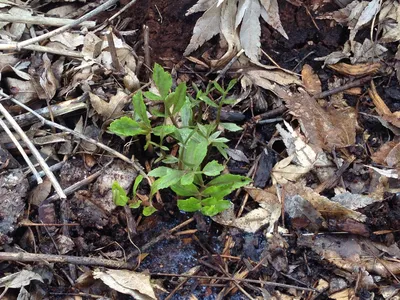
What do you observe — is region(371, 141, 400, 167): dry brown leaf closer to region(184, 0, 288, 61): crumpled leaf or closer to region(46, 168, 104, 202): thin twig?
region(184, 0, 288, 61): crumpled leaf

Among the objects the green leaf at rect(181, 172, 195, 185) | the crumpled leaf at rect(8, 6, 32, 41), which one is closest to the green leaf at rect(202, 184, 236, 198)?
the green leaf at rect(181, 172, 195, 185)

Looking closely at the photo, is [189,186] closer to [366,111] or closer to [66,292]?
[66,292]

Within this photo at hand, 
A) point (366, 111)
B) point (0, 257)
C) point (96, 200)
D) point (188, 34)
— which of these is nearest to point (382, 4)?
point (366, 111)

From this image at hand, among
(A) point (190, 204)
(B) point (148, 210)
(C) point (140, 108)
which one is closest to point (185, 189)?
(A) point (190, 204)

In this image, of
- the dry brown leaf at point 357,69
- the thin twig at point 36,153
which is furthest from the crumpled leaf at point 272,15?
the thin twig at point 36,153

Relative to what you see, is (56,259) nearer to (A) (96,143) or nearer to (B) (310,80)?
(A) (96,143)

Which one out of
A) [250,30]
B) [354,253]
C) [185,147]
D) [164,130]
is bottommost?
[354,253]
